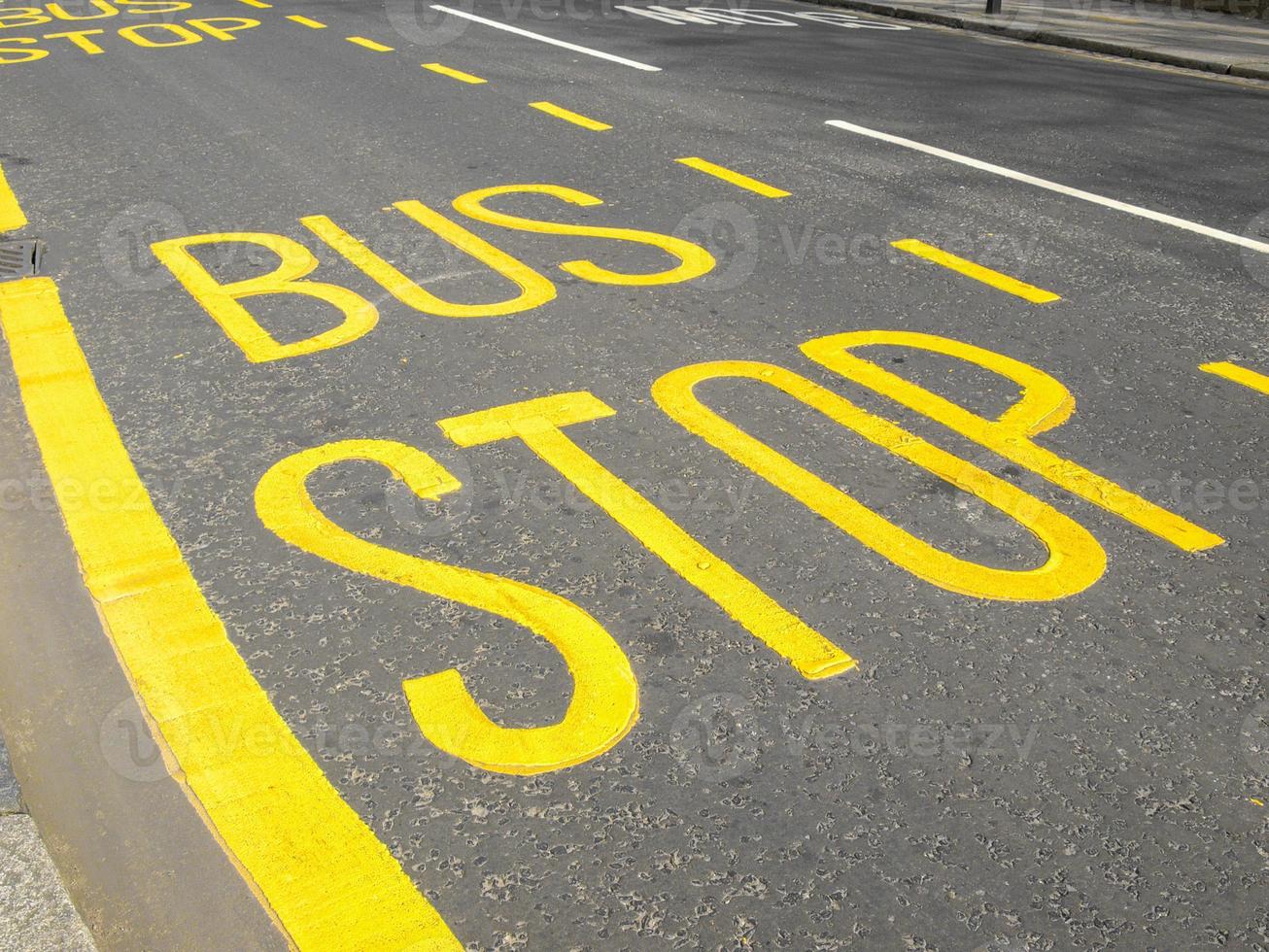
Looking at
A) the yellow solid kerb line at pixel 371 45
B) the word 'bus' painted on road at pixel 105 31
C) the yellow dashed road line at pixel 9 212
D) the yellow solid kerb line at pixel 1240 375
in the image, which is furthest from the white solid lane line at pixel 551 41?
the yellow solid kerb line at pixel 1240 375

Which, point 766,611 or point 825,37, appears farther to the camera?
point 825,37

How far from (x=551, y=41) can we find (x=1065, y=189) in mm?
7059

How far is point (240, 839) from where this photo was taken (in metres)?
2.62

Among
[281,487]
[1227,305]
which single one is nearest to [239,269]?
[281,487]

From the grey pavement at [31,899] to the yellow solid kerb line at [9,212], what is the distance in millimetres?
4847

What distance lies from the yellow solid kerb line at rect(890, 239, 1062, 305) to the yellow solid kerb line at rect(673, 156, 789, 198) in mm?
1105

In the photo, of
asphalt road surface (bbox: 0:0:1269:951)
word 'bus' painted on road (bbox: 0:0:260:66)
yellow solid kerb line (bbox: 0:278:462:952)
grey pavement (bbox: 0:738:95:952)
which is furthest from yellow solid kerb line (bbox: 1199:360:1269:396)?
word 'bus' painted on road (bbox: 0:0:260:66)

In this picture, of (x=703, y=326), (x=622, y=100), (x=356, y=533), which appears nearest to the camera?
(x=356, y=533)

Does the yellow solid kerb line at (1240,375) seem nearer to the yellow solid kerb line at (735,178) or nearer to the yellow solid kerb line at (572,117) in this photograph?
the yellow solid kerb line at (735,178)

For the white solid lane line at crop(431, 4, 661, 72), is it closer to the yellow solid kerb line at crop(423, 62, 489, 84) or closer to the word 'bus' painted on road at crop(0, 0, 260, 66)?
the yellow solid kerb line at crop(423, 62, 489, 84)

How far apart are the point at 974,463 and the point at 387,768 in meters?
2.21

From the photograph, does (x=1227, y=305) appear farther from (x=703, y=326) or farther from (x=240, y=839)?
(x=240, y=839)

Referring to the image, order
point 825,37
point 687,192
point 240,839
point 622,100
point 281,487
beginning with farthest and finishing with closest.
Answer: point 825,37 → point 622,100 → point 687,192 → point 281,487 → point 240,839

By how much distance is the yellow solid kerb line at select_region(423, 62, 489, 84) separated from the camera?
34.8 feet
